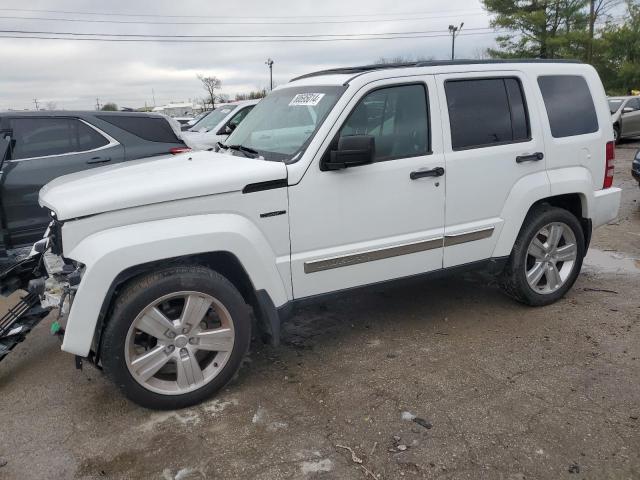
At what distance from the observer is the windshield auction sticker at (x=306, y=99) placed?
3.85 m

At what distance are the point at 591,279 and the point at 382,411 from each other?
3.31 meters

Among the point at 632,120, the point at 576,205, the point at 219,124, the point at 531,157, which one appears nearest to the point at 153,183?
the point at 531,157

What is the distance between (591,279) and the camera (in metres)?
5.46

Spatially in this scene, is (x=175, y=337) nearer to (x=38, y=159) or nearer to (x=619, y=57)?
(x=38, y=159)

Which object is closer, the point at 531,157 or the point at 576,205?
the point at 531,157

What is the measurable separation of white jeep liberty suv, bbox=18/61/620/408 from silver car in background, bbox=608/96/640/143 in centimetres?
1528

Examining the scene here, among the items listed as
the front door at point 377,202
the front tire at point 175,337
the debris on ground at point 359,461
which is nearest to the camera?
the debris on ground at point 359,461

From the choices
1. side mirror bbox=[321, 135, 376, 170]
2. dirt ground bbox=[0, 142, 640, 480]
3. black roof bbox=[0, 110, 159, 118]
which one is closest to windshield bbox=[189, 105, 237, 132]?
black roof bbox=[0, 110, 159, 118]

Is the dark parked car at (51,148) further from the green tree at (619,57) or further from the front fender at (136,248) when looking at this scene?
the green tree at (619,57)

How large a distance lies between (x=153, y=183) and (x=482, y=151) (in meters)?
2.42

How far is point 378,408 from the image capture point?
3268 millimetres

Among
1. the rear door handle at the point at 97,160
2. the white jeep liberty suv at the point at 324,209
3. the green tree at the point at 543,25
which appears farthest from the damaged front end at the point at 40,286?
the green tree at the point at 543,25

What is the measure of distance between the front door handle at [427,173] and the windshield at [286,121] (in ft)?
2.45

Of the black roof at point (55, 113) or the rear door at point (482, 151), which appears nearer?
the rear door at point (482, 151)
